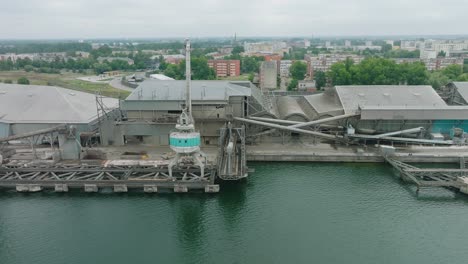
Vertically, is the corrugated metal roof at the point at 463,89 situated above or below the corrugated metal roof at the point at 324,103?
above

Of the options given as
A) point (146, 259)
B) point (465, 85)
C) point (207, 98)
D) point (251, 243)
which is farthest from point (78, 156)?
point (465, 85)

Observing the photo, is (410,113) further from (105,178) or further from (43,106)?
(43,106)

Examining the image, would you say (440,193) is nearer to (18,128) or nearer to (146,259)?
(146,259)

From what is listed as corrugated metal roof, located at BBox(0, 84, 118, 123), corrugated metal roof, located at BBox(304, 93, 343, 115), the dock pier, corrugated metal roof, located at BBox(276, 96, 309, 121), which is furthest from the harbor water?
corrugated metal roof, located at BBox(0, 84, 118, 123)

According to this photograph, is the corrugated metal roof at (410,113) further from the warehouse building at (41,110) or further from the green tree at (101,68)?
the green tree at (101,68)

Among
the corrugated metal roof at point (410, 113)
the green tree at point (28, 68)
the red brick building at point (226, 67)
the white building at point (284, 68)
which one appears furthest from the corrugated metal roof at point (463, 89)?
the green tree at point (28, 68)

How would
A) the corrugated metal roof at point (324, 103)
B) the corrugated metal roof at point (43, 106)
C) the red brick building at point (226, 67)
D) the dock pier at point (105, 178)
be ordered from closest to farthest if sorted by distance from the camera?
the dock pier at point (105, 178), the corrugated metal roof at point (43, 106), the corrugated metal roof at point (324, 103), the red brick building at point (226, 67)

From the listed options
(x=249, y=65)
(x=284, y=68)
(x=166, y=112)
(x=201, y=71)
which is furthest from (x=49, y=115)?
(x=284, y=68)
